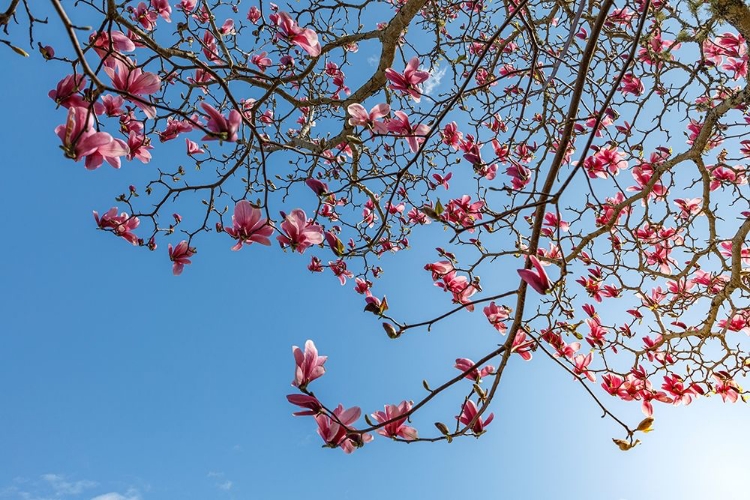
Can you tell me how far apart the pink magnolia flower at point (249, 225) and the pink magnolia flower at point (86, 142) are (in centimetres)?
34

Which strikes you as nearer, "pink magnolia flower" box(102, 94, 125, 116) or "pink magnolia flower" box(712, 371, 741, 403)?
"pink magnolia flower" box(102, 94, 125, 116)

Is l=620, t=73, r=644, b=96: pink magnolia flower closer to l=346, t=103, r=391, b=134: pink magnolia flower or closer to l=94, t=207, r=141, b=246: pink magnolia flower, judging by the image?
l=346, t=103, r=391, b=134: pink magnolia flower

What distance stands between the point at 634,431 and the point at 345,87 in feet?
9.73

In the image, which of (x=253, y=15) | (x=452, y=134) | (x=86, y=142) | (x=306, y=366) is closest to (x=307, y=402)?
(x=306, y=366)

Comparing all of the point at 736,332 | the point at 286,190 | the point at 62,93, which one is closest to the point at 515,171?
the point at 62,93

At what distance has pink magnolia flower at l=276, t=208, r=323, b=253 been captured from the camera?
4.27 feet

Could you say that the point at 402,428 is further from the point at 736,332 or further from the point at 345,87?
the point at 345,87

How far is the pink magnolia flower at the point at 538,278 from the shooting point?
985 millimetres

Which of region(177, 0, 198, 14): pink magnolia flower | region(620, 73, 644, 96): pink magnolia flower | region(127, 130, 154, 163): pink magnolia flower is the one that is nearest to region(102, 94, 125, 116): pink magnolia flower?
region(127, 130, 154, 163): pink magnolia flower

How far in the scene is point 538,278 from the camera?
38.9 inches

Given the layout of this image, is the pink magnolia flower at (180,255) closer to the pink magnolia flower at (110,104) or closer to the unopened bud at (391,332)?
the pink magnolia flower at (110,104)

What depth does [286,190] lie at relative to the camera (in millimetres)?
2836

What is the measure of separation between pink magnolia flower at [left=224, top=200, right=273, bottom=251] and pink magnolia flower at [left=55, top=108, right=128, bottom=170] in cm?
34

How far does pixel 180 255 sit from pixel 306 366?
1.02 meters
